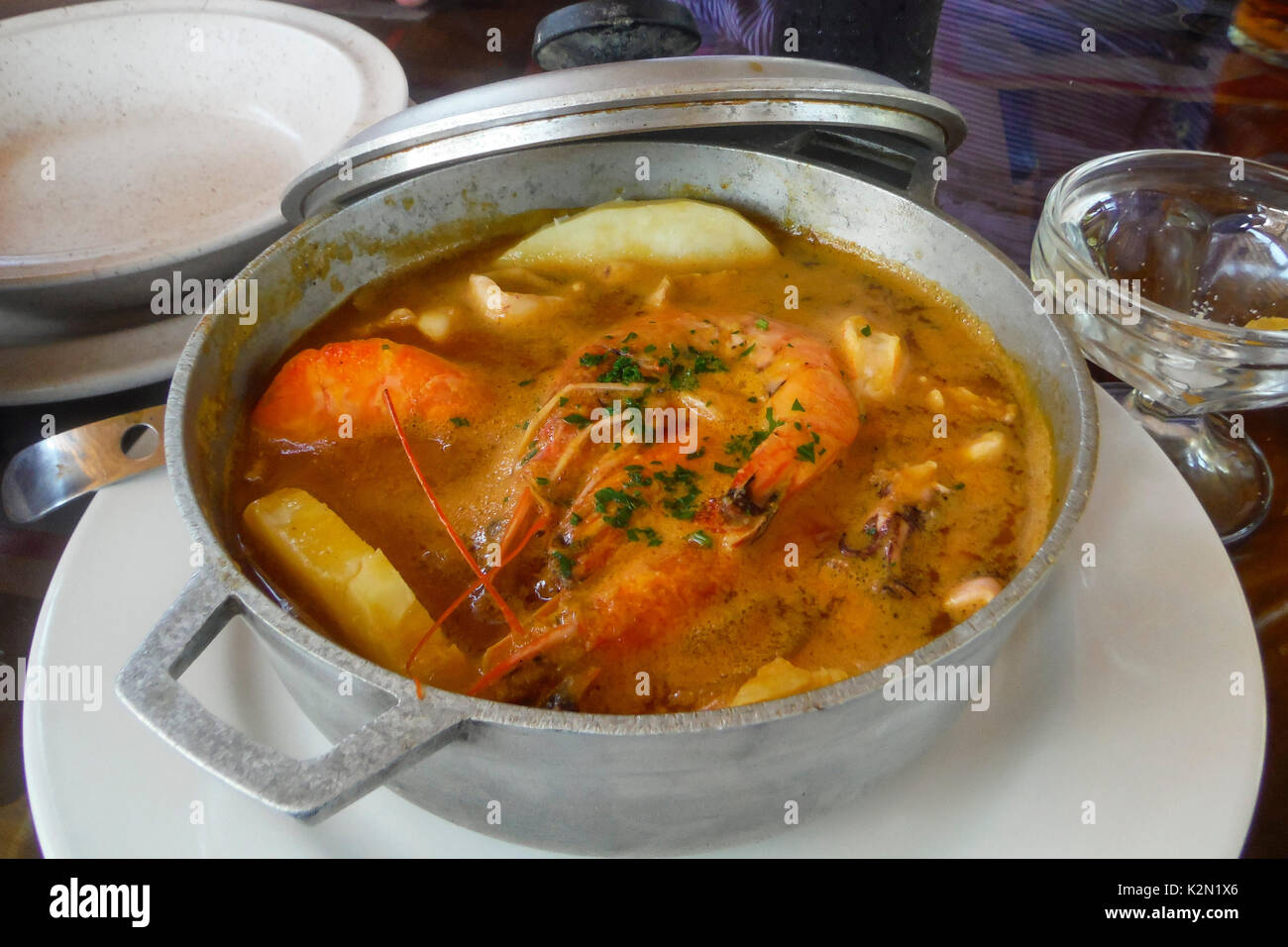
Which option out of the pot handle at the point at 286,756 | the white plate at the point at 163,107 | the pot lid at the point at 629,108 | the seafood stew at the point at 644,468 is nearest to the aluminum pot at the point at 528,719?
the pot handle at the point at 286,756

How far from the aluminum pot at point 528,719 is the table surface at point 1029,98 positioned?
62 cm

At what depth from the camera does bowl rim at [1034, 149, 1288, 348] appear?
158 centimetres

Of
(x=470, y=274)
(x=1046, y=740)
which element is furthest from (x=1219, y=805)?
(x=470, y=274)

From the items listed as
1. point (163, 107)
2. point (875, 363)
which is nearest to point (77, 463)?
point (875, 363)

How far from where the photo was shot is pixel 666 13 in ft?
5.82

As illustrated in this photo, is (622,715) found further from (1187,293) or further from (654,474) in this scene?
(1187,293)

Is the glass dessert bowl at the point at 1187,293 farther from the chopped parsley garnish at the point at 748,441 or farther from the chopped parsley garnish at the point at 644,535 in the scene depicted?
the chopped parsley garnish at the point at 644,535

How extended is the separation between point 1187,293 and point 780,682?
146cm

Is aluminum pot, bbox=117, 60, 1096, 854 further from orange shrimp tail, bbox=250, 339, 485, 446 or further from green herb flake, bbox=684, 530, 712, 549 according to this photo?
green herb flake, bbox=684, 530, 712, 549

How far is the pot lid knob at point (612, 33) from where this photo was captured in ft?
5.63

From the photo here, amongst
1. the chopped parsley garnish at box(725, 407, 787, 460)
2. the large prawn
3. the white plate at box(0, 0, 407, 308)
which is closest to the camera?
the large prawn

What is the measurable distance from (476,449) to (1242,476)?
5.07ft

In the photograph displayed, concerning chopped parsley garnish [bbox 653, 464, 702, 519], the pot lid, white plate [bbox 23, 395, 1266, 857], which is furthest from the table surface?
chopped parsley garnish [bbox 653, 464, 702, 519]

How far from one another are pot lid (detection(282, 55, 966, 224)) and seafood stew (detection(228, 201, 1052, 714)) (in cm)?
33
